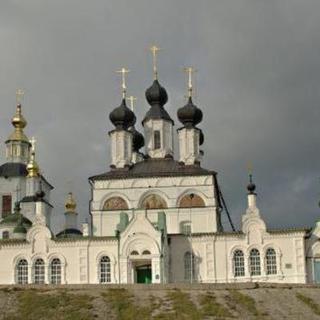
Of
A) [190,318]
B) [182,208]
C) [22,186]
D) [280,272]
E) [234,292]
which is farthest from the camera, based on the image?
[22,186]

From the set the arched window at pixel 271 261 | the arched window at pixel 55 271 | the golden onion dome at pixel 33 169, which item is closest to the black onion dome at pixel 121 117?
the arched window at pixel 55 271

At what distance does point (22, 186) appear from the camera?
72.1 meters

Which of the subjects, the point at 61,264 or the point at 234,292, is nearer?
the point at 234,292

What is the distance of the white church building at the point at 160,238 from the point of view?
47.2 metres

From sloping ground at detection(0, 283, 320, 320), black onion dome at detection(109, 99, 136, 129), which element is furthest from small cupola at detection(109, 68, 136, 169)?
sloping ground at detection(0, 283, 320, 320)

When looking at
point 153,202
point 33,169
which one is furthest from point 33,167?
point 153,202

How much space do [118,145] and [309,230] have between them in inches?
554

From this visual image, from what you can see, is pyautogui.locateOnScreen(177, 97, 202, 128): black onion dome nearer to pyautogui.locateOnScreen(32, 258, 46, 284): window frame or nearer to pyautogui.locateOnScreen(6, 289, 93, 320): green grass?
pyautogui.locateOnScreen(32, 258, 46, 284): window frame

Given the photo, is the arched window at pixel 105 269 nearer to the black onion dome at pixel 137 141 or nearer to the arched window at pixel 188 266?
the arched window at pixel 188 266

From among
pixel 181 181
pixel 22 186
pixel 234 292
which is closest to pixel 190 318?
pixel 234 292

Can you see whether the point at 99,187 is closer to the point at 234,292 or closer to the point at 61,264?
the point at 61,264

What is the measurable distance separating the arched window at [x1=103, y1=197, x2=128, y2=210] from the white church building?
6cm

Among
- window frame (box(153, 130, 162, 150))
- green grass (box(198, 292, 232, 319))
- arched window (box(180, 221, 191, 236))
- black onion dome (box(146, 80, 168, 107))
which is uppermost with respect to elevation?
black onion dome (box(146, 80, 168, 107))

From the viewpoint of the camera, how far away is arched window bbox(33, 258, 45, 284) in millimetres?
48562
